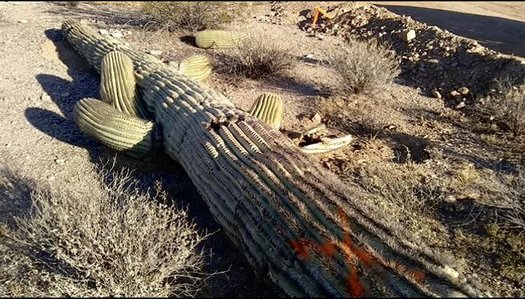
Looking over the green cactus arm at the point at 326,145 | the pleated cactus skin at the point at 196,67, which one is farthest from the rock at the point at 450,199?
the pleated cactus skin at the point at 196,67

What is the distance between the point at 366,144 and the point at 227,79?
2.73 m

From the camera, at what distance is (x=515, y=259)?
4500 mm

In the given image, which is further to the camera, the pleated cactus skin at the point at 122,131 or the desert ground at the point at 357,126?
the pleated cactus skin at the point at 122,131

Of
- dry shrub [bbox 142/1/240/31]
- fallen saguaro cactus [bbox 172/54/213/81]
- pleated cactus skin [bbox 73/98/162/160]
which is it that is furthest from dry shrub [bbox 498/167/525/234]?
dry shrub [bbox 142/1/240/31]

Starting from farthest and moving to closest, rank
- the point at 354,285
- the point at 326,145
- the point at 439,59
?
1. the point at 439,59
2. the point at 326,145
3. the point at 354,285

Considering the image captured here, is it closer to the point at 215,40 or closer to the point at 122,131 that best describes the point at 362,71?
the point at 215,40

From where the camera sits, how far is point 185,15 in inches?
393

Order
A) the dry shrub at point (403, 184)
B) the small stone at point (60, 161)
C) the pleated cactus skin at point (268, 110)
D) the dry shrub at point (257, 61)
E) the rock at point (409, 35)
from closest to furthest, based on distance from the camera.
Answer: the dry shrub at point (403, 184) < the small stone at point (60, 161) < the pleated cactus skin at point (268, 110) < the dry shrub at point (257, 61) < the rock at point (409, 35)

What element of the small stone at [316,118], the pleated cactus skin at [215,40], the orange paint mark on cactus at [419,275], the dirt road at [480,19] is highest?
the orange paint mark on cactus at [419,275]

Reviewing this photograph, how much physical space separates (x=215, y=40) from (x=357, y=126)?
358 cm

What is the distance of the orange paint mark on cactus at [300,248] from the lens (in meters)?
3.59

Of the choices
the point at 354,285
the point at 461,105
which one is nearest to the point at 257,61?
the point at 461,105

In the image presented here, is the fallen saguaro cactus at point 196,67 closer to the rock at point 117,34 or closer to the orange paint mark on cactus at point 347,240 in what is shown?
the rock at point 117,34

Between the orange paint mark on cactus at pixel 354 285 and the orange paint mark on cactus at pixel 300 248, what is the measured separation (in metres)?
0.39
